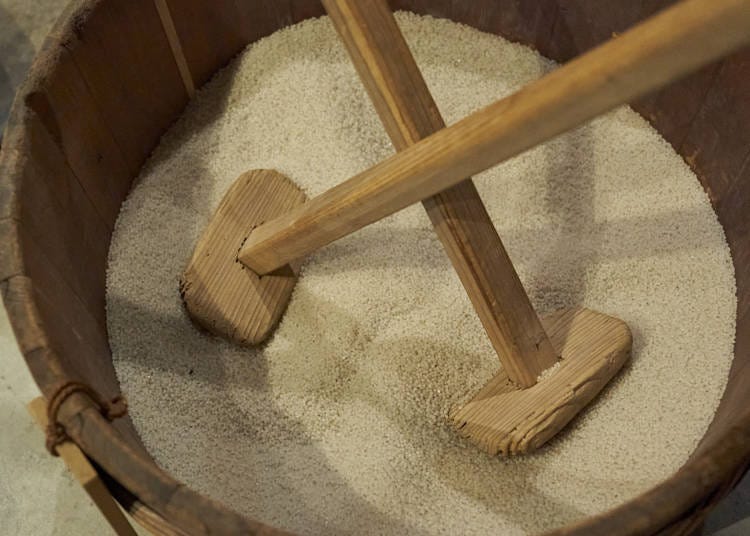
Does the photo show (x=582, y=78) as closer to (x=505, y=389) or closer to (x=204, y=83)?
(x=505, y=389)

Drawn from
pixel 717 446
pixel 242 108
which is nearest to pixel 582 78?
pixel 717 446

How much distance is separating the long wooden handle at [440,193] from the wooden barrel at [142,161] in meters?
0.26

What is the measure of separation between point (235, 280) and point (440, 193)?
38 cm

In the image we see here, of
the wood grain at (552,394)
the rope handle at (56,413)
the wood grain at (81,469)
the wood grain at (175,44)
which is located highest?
the wood grain at (175,44)

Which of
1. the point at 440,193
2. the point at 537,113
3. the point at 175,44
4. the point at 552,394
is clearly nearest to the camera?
the point at 537,113

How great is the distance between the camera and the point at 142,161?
52.5 inches

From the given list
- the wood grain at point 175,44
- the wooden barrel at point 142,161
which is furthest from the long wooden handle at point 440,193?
the wood grain at point 175,44

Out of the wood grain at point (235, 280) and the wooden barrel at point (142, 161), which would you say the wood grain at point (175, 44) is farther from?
the wood grain at point (235, 280)

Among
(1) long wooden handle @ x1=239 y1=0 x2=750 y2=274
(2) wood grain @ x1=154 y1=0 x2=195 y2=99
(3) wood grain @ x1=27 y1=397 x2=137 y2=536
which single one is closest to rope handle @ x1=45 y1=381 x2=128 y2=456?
(3) wood grain @ x1=27 y1=397 x2=137 y2=536

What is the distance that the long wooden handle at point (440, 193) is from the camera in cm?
93

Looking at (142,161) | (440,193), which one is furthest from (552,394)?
(142,161)

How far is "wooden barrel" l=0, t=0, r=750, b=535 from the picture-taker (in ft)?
2.54

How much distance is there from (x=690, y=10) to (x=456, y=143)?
26cm

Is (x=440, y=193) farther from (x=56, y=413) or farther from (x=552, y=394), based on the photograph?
(x=56, y=413)
